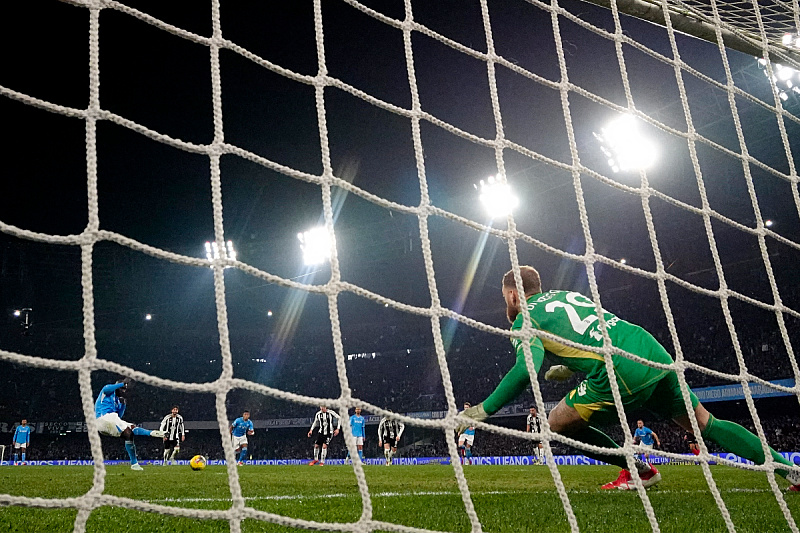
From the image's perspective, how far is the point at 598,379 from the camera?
12.2 feet

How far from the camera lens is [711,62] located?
568 inches

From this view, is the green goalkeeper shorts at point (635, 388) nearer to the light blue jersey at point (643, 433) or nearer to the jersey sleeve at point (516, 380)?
the jersey sleeve at point (516, 380)

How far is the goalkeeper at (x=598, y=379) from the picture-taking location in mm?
3512

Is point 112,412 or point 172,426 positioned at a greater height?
point 172,426

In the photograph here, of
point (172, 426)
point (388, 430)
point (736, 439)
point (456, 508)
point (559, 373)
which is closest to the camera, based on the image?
point (736, 439)

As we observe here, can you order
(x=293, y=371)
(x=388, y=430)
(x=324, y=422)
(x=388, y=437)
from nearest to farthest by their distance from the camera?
(x=324, y=422)
(x=388, y=437)
(x=388, y=430)
(x=293, y=371)

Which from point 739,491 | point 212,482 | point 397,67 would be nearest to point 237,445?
point 212,482

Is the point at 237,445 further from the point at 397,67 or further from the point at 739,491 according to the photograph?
the point at 739,491

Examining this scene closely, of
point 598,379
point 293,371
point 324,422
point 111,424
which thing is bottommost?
point 598,379

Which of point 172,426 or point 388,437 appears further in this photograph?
point 388,437

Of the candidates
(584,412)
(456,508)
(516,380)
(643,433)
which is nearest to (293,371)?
(643,433)

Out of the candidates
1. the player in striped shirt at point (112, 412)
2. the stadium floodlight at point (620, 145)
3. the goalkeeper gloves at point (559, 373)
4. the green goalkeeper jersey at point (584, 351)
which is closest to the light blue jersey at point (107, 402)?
the player in striped shirt at point (112, 412)

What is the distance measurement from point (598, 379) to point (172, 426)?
12.5 metres

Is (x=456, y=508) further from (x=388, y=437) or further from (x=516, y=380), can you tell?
(x=388, y=437)
